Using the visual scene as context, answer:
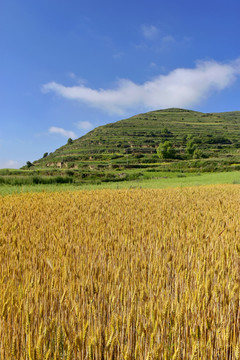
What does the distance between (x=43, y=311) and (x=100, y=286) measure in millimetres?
381

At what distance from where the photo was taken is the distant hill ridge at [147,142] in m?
73.8

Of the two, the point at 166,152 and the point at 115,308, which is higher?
the point at 166,152

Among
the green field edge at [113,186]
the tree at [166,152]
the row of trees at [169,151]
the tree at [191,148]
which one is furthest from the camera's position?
the tree at [191,148]

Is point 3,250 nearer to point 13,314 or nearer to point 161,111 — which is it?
point 13,314

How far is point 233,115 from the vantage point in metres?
154

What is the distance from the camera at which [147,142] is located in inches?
3752

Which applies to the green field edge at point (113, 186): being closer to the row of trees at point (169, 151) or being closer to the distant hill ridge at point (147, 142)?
the distant hill ridge at point (147, 142)

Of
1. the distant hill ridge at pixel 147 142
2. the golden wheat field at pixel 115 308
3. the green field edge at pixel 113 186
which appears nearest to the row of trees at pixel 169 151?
the distant hill ridge at pixel 147 142

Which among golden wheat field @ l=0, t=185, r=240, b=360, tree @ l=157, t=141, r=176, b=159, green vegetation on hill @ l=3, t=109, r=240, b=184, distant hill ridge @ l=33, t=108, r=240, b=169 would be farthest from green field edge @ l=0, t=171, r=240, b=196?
tree @ l=157, t=141, r=176, b=159

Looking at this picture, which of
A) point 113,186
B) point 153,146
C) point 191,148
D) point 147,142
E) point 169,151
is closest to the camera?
point 113,186

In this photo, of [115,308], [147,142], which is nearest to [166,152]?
[147,142]

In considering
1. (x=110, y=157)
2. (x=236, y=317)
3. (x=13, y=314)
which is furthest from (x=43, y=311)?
(x=110, y=157)

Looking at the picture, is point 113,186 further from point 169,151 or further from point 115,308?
point 169,151

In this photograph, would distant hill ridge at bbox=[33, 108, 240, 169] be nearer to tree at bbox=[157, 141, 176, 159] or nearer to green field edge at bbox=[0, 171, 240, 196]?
tree at bbox=[157, 141, 176, 159]
